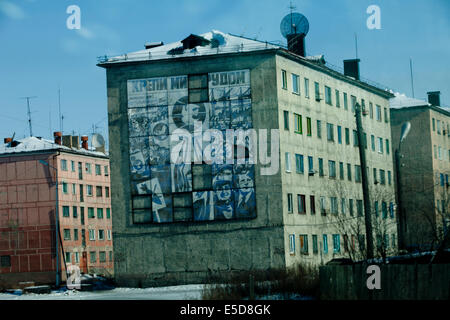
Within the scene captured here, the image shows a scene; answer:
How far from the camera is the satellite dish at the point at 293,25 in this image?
6888 cm

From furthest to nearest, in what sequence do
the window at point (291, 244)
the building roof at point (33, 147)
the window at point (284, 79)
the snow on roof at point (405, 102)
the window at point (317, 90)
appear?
the snow on roof at point (405, 102), the building roof at point (33, 147), the window at point (317, 90), the window at point (284, 79), the window at point (291, 244)

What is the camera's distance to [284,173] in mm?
60875

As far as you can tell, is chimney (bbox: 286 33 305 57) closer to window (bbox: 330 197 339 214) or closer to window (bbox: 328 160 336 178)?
window (bbox: 328 160 336 178)

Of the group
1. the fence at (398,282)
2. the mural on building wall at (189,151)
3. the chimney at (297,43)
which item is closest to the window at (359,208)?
the chimney at (297,43)

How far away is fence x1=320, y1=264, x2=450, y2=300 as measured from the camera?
1114 inches

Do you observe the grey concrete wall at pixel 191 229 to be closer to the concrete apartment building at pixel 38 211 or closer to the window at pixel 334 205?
the window at pixel 334 205

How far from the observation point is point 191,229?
Result: 60312 mm

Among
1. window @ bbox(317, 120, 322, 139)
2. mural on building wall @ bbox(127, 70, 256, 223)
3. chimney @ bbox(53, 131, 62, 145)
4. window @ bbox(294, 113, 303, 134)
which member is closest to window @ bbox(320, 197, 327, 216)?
window @ bbox(317, 120, 322, 139)

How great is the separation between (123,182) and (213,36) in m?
12.6

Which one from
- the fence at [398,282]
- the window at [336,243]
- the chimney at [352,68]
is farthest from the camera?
the chimney at [352,68]

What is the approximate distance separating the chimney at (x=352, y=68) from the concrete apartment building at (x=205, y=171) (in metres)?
16.3

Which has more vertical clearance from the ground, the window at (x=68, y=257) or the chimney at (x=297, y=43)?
the chimney at (x=297, y=43)

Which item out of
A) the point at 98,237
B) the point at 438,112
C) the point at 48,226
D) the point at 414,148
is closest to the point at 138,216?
the point at 48,226

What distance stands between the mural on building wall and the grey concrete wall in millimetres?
581
